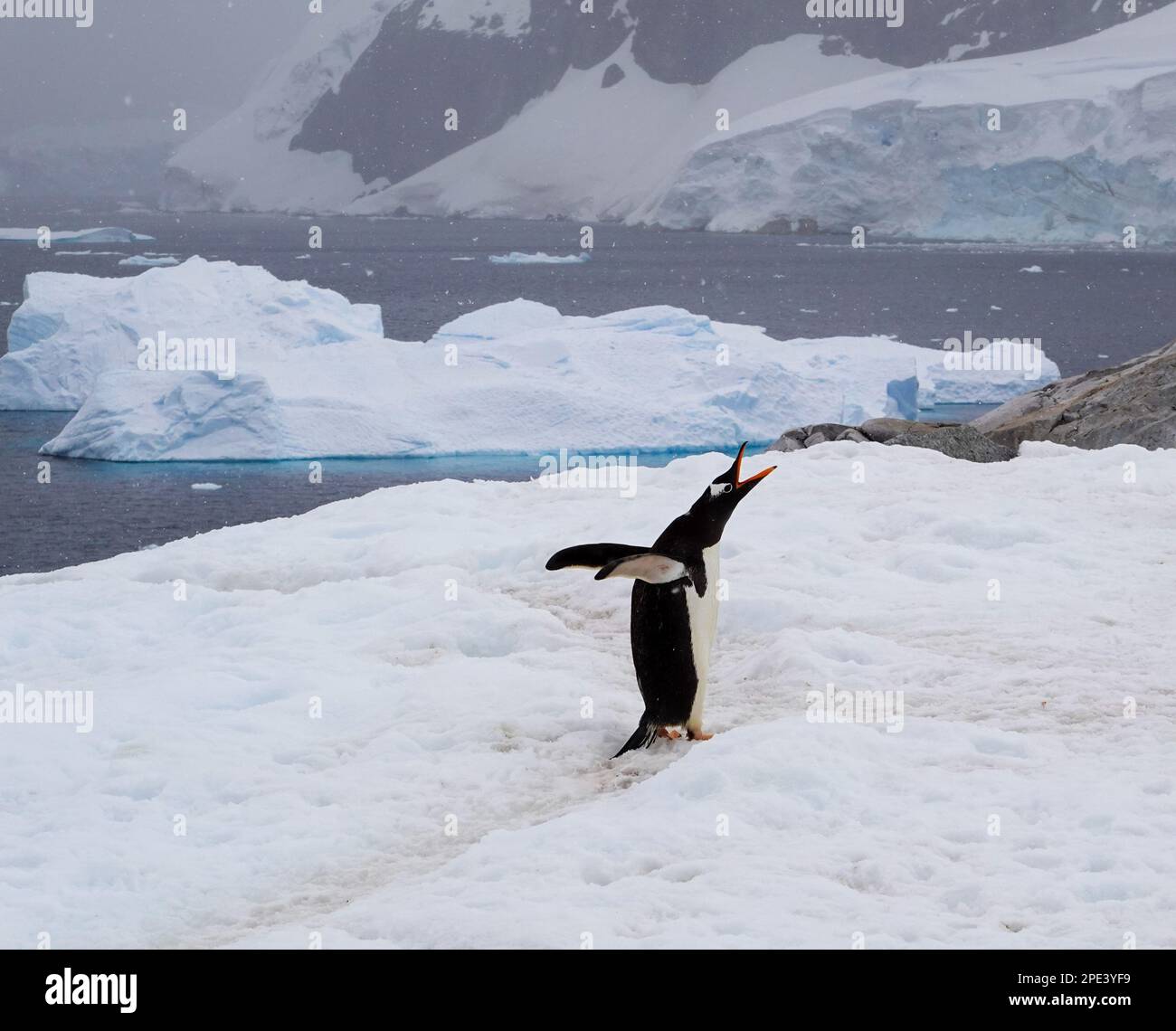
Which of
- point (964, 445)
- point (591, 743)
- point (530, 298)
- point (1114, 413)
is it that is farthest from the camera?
point (530, 298)

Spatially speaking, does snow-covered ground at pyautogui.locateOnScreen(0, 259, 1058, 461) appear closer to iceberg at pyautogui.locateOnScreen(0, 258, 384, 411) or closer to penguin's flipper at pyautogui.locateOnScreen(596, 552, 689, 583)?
iceberg at pyautogui.locateOnScreen(0, 258, 384, 411)

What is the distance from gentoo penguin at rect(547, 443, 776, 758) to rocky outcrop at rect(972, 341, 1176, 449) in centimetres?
808

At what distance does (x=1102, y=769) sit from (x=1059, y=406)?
963cm

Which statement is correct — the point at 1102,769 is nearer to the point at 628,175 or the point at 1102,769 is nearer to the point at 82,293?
the point at 82,293

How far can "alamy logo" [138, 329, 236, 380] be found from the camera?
27734 millimetres

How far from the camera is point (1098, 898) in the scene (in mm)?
4418

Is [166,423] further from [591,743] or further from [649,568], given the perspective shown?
[649,568]

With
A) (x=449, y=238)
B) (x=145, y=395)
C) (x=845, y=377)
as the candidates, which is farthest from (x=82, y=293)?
(x=449, y=238)

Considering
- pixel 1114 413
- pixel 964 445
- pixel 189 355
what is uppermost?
pixel 189 355

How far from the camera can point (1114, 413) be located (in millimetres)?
13414

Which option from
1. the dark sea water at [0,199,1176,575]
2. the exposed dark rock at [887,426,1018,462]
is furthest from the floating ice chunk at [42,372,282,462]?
the exposed dark rock at [887,426,1018,462]

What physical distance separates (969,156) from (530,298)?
35.7 m
